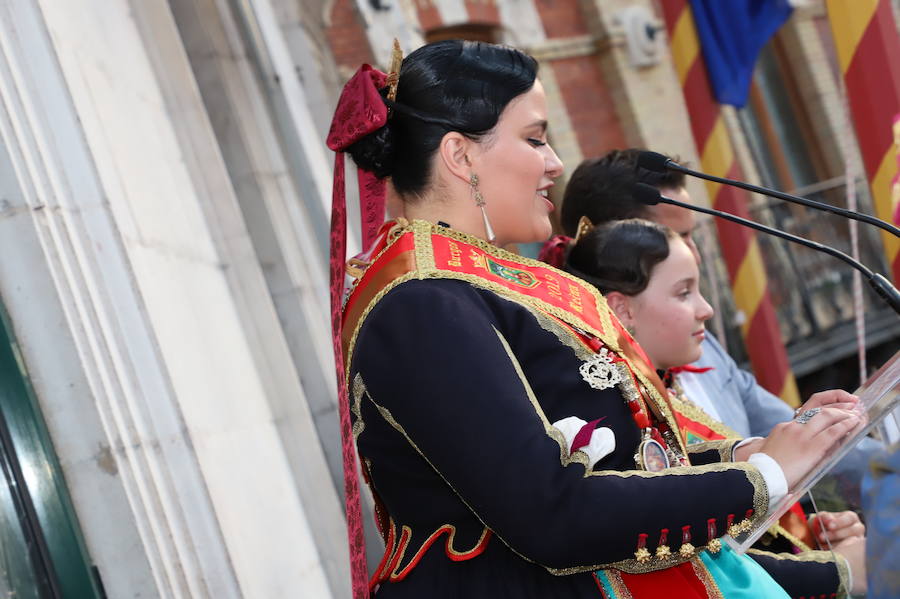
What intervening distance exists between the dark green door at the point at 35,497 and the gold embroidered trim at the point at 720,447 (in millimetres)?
1103

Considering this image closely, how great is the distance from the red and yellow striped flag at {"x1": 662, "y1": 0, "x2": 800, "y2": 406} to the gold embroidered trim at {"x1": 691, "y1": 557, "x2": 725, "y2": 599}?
287 centimetres

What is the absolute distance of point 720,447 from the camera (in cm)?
180

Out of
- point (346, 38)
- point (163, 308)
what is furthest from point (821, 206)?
point (346, 38)

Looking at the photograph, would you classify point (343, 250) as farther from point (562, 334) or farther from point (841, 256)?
point (841, 256)

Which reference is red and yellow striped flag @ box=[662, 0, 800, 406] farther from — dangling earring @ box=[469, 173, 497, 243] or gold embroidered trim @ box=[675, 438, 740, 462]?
dangling earring @ box=[469, 173, 497, 243]

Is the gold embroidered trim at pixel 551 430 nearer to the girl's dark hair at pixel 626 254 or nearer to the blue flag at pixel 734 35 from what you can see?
the girl's dark hair at pixel 626 254

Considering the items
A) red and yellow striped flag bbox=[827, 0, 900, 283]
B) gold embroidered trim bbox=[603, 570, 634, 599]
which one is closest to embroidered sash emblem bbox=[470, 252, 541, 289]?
gold embroidered trim bbox=[603, 570, 634, 599]

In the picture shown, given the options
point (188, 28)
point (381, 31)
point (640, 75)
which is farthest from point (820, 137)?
point (188, 28)

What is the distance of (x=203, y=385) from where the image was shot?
231 centimetres

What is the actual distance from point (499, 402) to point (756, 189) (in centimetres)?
68

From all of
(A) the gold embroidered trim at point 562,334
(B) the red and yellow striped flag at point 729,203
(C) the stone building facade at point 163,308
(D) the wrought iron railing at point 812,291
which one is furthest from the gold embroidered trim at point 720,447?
(D) the wrought iron railing at point 812,291

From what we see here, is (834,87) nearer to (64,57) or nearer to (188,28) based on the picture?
(188,28)

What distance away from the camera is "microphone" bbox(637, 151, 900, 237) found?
168cm

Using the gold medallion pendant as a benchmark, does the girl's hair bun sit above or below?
above
